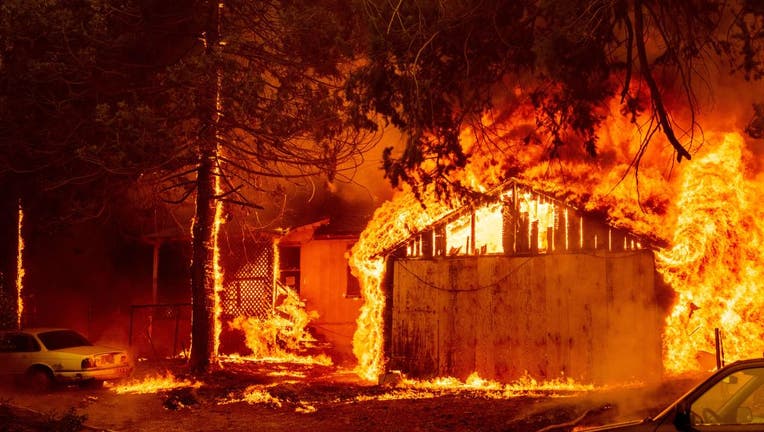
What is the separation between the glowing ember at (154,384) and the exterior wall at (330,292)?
6371mm

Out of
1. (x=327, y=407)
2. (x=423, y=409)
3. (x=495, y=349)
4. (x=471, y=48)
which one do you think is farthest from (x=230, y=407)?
(x=471, y=48)

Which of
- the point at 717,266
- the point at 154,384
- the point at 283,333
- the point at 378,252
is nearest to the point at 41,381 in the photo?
the point at 154,384

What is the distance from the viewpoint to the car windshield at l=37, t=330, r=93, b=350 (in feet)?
57.5

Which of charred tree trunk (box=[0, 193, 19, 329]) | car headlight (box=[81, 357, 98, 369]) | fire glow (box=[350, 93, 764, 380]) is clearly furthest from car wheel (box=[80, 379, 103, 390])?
fire glow (box=[350, 93, 764, 380])

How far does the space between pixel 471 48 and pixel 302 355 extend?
14.0 meters

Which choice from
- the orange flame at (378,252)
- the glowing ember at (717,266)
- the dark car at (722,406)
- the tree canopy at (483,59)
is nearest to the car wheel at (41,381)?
the orange flame at (378,252)

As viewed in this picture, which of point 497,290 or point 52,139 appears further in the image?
point 52,139

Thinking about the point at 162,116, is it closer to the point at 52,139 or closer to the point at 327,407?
the point at 52,139

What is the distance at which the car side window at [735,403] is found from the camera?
205 inches

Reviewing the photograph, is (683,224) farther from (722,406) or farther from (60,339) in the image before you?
(60,339)

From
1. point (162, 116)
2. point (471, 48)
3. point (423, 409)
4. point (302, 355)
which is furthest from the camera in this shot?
point (302, 355)

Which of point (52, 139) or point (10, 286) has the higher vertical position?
point (52, 139)

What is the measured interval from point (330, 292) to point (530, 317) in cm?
937

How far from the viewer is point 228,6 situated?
55.8 feet
